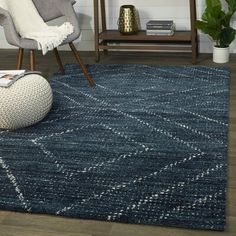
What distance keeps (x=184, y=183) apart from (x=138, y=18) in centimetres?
235

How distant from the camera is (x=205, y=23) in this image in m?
3.35

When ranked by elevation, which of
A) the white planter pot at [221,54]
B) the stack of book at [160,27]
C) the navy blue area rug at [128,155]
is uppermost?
the stack of book at [160,27]

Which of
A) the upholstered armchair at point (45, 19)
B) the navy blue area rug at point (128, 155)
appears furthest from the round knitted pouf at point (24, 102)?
the upholstered armchair at point (45, 19)

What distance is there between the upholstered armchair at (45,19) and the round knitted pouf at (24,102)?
20.6 inches

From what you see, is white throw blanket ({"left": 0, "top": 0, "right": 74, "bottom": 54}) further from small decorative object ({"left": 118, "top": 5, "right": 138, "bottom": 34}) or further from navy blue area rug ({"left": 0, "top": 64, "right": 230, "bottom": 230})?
small decorative object ({"left": 118, "top": 5, "right": 138, "bottom": 34})

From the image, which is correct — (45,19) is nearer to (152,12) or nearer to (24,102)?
(152,12)

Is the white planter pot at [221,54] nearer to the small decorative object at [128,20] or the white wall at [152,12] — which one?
the white wall at [152,12]

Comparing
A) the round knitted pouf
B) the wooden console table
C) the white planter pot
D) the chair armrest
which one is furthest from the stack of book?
the round knitted pouf

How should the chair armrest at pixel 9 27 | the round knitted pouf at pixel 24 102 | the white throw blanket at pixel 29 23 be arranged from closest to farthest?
the round knitted pouf at pixel 24 102
the chair armrest at pixel 9 27
the white throw blanket at pixel 29 23

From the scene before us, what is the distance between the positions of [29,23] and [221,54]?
5.34 ft

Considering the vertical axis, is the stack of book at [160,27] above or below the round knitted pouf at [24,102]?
above

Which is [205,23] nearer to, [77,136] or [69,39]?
[69,39]

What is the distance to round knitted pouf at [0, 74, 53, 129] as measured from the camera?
237cm

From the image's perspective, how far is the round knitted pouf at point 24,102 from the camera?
93.1 inches
